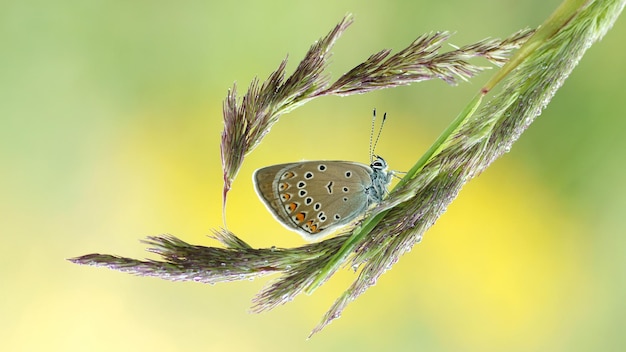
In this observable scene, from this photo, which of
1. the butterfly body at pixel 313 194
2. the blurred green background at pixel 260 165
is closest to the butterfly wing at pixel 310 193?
the butterfly body at pixel 313 194

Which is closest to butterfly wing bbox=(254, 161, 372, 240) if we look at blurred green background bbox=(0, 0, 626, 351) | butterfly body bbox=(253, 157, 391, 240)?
butterfly body bbox=(253, 157, 391, 240)

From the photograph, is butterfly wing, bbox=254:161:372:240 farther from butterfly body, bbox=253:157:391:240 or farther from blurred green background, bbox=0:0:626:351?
blurred green background, bbox=0:0:626:351

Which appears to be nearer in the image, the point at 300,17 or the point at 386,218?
the point at 386,218

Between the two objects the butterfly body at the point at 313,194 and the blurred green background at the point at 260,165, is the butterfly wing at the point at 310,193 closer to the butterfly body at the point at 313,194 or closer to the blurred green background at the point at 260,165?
the butterfly body at the point at 313,194

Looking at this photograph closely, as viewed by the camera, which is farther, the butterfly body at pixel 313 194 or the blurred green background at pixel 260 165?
the blurred green background at pixel 260 165

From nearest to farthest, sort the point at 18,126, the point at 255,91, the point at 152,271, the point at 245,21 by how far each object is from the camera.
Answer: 1. the point at 152,271
2. the point at 255,91
3. the point at 18,126
4. the point at 245,21

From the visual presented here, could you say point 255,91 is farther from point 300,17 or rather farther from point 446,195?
point 300,17

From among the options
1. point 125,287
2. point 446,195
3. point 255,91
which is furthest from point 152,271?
point 125,287
